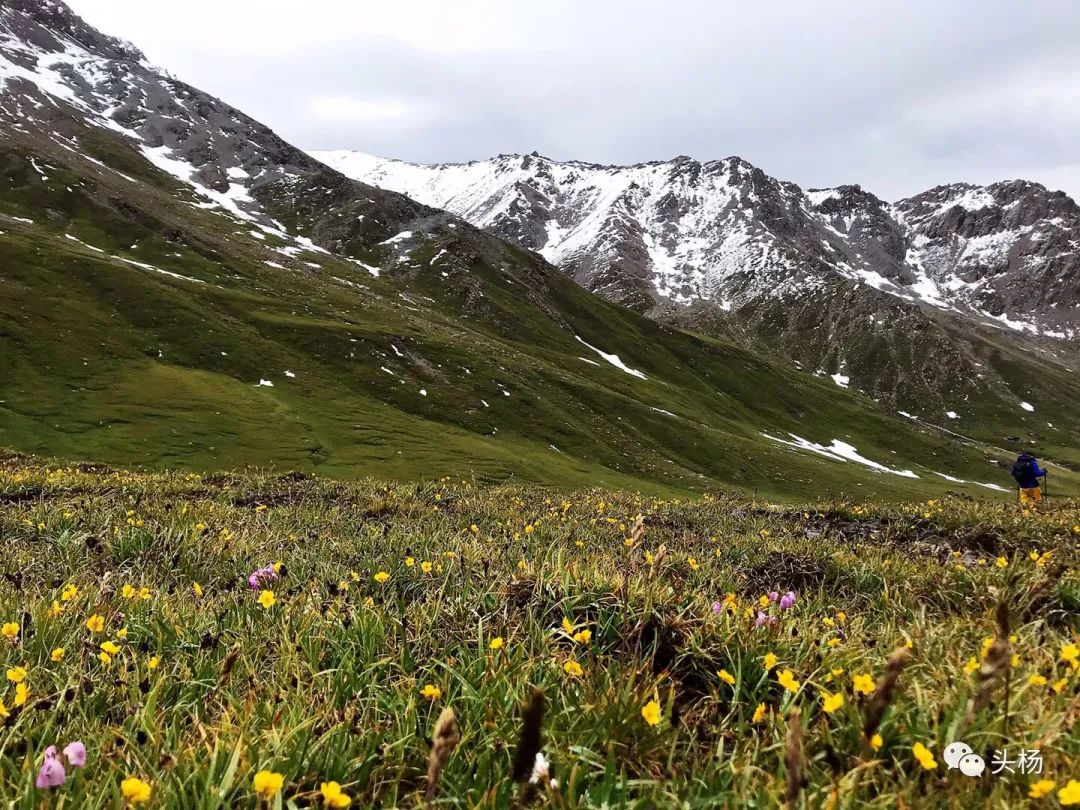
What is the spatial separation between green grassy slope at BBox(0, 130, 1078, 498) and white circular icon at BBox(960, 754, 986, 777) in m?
56.3

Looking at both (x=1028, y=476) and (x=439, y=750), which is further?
(x=1028, y=476)

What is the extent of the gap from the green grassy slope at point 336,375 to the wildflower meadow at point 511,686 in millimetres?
52107

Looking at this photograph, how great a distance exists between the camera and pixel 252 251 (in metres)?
143

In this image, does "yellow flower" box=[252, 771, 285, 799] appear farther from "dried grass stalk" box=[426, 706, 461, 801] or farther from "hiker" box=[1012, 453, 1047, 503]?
"hiker" box=[1012, 453, 1047, 503]

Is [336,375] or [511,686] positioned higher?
[511,686]

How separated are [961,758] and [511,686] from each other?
2.14 m

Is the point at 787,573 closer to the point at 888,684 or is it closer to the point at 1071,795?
the point at 1071,795

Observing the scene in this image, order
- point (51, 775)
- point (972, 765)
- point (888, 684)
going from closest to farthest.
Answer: point (888, 684) → point (51, 775) → point (972, 765)

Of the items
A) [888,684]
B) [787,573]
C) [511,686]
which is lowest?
[787,573]

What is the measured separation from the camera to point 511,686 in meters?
3.45

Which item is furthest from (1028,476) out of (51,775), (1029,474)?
(51,775)

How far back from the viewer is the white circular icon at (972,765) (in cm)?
254

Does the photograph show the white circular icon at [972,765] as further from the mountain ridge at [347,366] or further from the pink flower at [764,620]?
the mountain ridge at [347,366]

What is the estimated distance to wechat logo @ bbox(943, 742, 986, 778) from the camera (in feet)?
8.48
